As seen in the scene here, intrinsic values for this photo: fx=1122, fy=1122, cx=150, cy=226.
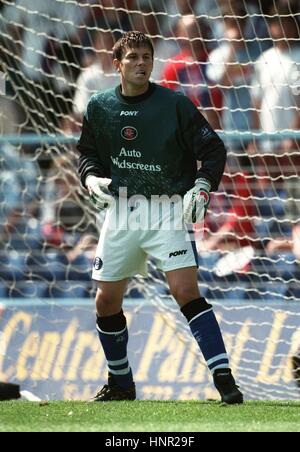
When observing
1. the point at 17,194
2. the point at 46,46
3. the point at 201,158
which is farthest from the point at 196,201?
the point at 46,46

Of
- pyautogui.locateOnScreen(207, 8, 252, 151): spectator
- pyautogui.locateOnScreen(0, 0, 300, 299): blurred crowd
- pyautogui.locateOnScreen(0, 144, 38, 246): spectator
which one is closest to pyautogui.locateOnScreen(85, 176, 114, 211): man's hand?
pyautogui.locateOnScreen(0, 0, 300, 299): blurred crowd

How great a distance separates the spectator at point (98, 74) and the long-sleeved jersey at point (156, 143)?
2.40m

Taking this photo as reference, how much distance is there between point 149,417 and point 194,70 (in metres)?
3.48

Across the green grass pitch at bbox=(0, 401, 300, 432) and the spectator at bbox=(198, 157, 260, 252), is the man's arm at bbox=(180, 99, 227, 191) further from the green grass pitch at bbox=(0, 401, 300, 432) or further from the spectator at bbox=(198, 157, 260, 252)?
the spectator at bbox=(198, 157, 260, 252)

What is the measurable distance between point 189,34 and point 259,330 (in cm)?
209

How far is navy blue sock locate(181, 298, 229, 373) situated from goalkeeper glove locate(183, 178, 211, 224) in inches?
14.8

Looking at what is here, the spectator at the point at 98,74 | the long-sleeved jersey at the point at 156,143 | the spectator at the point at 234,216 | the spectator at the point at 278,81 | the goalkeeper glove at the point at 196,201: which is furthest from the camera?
the spectator at the point at 98,74

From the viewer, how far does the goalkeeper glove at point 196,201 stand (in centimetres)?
480

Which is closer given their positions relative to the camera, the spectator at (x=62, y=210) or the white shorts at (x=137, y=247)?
the white shorts at (x=137, y=247)

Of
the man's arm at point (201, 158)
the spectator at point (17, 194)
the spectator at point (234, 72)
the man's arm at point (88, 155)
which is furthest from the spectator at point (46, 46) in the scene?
the man's arm at point (201, 158)

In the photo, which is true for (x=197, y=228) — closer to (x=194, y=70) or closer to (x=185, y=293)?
(x=194, y=70)

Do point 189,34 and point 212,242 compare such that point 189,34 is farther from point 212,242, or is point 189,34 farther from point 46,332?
point 46,332

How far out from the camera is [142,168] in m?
5.02

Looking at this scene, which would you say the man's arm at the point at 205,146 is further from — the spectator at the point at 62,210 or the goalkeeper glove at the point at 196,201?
the spectator at the point at 62,210
